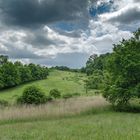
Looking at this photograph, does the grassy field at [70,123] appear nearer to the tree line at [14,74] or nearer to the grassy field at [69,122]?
the grassy field at [69,122]

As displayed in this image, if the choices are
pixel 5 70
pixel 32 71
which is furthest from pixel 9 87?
pixel 32 71

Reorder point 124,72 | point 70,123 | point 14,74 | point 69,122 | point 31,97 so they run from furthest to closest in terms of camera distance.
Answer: point 14,74, point 31,97, point 124,72, point 69,122, point 70,123

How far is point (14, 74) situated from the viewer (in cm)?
7944

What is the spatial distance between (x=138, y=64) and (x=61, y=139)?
14.5 metres

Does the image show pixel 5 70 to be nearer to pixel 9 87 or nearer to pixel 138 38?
pixel 9 87

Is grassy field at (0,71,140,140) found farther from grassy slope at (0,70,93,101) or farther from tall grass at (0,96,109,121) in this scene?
grassy slope at (0,70,93,101)

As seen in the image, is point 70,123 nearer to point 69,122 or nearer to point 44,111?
point 69,122

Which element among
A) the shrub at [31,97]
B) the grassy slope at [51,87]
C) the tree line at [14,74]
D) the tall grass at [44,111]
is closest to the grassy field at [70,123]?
the tall grass at [44,111]

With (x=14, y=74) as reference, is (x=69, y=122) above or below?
below

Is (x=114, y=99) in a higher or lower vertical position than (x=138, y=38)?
lower

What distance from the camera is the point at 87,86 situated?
69.2 m

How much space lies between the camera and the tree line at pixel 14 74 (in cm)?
7750

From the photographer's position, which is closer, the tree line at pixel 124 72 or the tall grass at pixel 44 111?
the tall grass at pixel 44 111

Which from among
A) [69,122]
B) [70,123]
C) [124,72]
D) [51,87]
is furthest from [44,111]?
[51,87]
